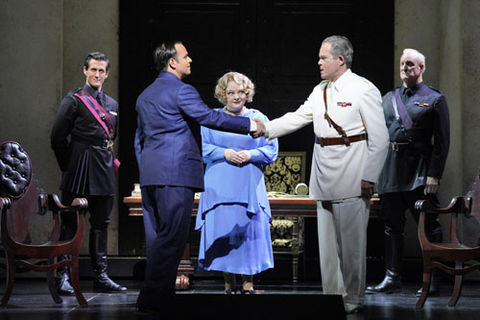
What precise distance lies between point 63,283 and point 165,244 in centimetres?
186

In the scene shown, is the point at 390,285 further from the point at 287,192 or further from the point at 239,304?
the point at 239,304

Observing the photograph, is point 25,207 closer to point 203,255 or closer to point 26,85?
point 203,255

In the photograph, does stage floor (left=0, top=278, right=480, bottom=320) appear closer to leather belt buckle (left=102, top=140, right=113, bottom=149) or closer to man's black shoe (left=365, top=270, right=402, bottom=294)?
man's black shoe (left=365, top=270, right=402, bottom=294)

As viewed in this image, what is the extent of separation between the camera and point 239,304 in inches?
166

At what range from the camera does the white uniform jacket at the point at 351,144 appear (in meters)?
4.70

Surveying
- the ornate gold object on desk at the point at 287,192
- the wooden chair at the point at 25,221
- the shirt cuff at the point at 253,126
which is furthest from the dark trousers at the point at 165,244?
the ornate gold object on desk at the point at 287,192

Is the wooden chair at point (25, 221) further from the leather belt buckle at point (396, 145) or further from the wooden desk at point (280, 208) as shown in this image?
the leather belt buckle at point (396, 145)

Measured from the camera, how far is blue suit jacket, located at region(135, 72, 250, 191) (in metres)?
4.39

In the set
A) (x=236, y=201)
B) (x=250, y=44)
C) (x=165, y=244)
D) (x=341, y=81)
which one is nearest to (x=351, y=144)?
(x=341, y=81)

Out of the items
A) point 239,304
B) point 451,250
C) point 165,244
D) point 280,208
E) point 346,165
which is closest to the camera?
point 239,304

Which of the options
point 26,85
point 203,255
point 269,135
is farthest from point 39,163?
point 269,135

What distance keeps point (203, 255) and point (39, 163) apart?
233cm

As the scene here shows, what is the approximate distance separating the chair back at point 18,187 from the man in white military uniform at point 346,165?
178 centimetres

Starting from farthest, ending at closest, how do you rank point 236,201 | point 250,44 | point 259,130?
1. point 250,44
2. point 236,201
3. point 259,130
